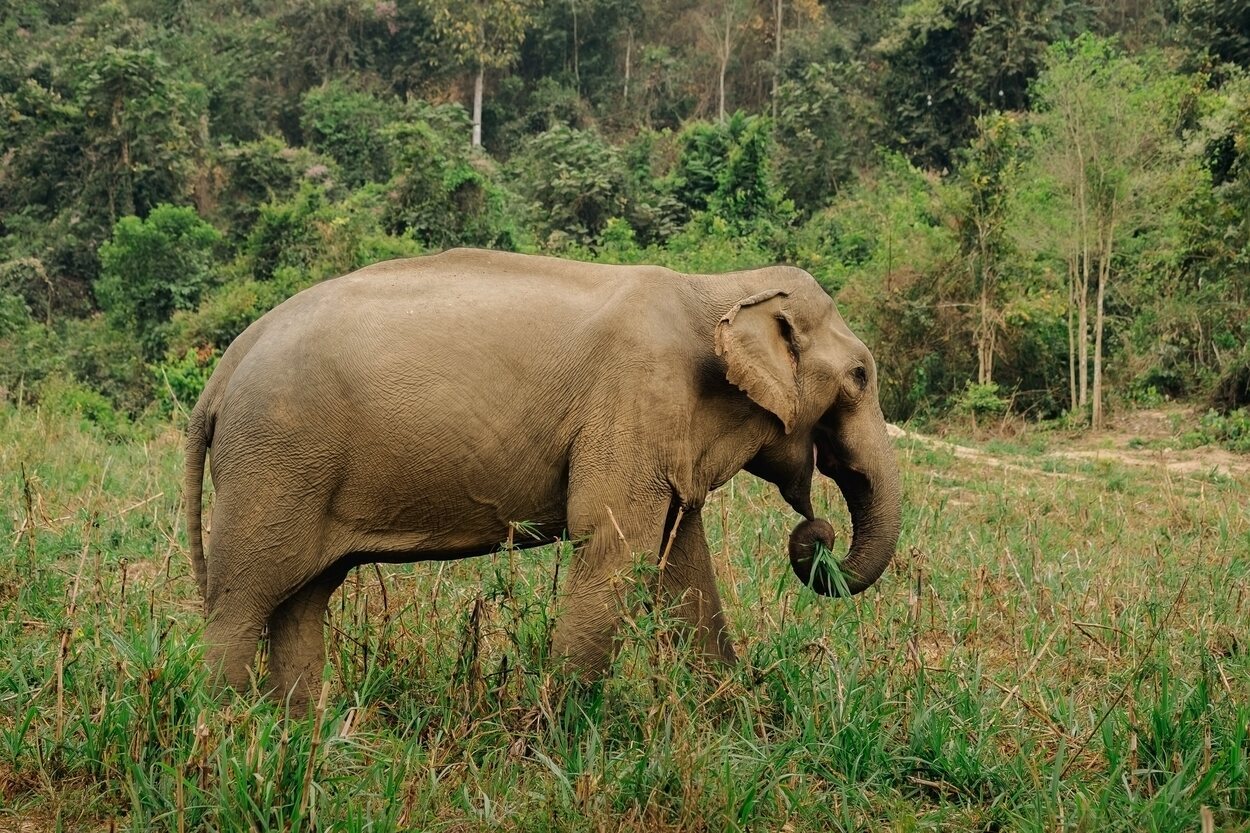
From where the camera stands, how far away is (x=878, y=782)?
3875 mm

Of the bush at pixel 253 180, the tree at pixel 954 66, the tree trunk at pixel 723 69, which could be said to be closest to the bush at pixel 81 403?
the bush at pixel 253 180

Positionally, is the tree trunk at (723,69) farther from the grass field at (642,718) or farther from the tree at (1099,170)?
the grass field at (642,718)

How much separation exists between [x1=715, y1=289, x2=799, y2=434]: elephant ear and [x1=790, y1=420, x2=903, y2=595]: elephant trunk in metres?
0.38

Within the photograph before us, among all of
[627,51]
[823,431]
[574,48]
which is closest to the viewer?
[823,431]

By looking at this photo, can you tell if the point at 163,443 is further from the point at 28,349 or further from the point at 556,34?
the point at 556,34

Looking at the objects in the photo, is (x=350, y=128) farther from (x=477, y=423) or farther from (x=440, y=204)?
(x=477, y=423)

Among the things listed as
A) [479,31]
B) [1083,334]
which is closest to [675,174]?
[479,31]

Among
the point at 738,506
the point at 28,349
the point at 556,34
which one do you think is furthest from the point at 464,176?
the point at 556,34

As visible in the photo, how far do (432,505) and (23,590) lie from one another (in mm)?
1799

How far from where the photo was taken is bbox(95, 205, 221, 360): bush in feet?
63.6

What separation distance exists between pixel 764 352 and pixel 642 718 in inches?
52.4

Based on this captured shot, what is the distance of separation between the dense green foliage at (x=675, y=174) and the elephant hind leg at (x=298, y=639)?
1221 cm

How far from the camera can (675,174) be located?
2761 cm

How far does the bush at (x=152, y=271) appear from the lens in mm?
19391
